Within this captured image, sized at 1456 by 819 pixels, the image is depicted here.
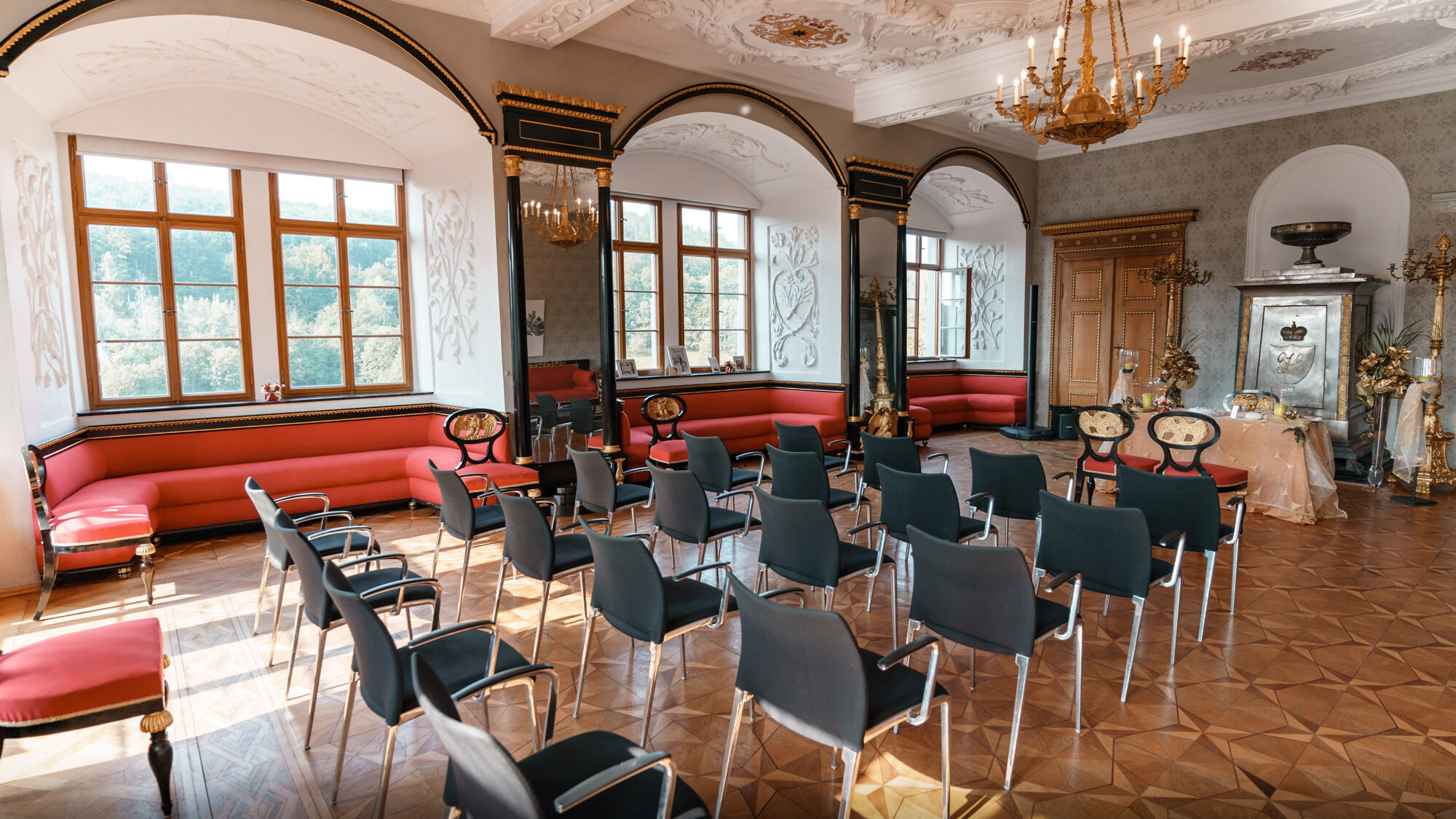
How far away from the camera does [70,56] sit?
16.3ft

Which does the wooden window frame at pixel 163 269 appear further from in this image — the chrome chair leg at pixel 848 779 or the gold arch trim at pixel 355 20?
the chrome chair leg at pixel 848 779

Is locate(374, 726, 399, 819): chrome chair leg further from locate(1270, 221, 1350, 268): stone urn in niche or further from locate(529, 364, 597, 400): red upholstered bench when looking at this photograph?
locate(1270, 221, 1350, 268): stone urn in niche

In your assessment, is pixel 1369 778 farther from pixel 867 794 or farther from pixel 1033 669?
pixel 867 794

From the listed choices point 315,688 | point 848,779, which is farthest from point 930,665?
point 315,688

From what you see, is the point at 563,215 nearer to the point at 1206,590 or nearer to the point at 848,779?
the point at 1206,590

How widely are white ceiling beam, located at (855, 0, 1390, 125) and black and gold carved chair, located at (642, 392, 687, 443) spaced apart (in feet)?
12.6

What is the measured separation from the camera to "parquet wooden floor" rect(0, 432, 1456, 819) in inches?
100

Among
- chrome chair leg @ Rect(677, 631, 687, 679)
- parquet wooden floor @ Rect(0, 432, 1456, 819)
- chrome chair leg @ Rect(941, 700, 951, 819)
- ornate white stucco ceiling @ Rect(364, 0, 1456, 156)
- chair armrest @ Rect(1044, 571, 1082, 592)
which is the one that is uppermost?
ornate white stucco ceiling @ Rect(364, 0, 1456, 156)

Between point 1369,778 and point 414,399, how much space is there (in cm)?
699

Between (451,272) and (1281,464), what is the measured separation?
277 inches

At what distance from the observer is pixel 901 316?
9633mm

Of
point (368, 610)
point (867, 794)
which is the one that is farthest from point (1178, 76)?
point (368, 610)

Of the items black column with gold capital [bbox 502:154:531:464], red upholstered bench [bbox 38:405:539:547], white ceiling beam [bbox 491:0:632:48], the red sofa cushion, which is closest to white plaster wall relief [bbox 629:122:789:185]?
white ceiling beam [bbox 491:0:632:48]

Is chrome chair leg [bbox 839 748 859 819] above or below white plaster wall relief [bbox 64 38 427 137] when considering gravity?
below
